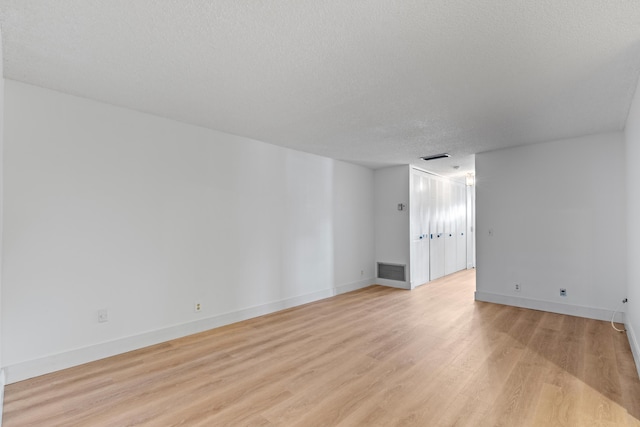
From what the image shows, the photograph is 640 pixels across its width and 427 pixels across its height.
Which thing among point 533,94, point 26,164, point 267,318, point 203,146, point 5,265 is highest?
point 533,94

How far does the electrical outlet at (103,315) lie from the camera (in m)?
2.98

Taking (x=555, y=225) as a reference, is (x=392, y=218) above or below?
above

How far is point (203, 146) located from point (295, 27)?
92.0 inches

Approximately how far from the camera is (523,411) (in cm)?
210

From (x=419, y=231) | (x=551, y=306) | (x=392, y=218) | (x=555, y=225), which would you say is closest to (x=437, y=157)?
(x=392, y=218)

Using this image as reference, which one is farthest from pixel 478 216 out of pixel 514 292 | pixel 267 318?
pixel 267 318

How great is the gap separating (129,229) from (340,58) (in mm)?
2639

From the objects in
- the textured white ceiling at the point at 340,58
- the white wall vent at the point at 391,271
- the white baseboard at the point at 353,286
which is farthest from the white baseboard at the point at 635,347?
the white baseboard at the point at 353,286

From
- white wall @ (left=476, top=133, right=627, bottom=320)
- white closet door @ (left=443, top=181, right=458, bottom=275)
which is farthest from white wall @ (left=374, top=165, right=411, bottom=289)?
white closet door @ (left=443, top=181, right=458, bottom=275)

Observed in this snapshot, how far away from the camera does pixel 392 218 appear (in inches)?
249

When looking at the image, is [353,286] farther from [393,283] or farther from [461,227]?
[461,227]

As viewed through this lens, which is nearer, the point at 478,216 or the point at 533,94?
the point at 533,94

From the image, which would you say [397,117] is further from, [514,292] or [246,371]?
[514,292]

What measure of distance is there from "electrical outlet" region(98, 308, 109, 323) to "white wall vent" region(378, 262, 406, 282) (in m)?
4.79
